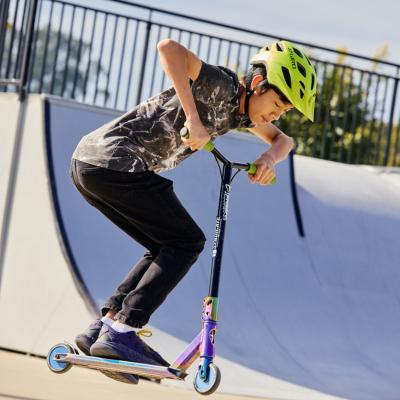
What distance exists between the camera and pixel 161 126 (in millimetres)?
4707

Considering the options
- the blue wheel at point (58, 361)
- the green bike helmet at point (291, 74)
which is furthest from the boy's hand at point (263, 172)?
the blue wheel at point (58, 361)

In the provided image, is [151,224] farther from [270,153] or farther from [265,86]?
[265,86]

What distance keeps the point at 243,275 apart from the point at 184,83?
4.40 metres

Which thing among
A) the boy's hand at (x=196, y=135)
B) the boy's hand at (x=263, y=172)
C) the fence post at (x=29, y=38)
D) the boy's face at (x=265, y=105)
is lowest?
the boy's hand at (x=263, y=172)

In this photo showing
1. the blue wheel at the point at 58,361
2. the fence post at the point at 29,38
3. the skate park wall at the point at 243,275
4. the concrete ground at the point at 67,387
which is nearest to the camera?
the blue wheel at the point at 58,361

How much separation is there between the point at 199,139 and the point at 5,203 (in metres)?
4.79

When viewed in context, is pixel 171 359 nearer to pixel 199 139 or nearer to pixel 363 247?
pixel 199 139

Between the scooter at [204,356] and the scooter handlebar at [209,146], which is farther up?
the scooter handlebar at [209,146]

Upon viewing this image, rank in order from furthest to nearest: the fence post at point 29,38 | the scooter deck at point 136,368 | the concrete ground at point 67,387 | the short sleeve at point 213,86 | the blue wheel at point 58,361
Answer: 1. the fence post at point 29,38
2. the concrete ground at point 67,387
3. the blue wheel at point 58,361
4. the short sleeve at point 213,86
5. the scooter deck at point 136,368

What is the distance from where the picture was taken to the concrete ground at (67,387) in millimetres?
5398

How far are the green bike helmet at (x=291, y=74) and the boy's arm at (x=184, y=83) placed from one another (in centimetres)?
42

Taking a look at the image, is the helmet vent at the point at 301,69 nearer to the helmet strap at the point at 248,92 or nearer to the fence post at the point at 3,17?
the helmet strap at the point at 248,92

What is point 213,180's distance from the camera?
9461 mm

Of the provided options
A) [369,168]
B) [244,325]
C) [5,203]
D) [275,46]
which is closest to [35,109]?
[5,203]
